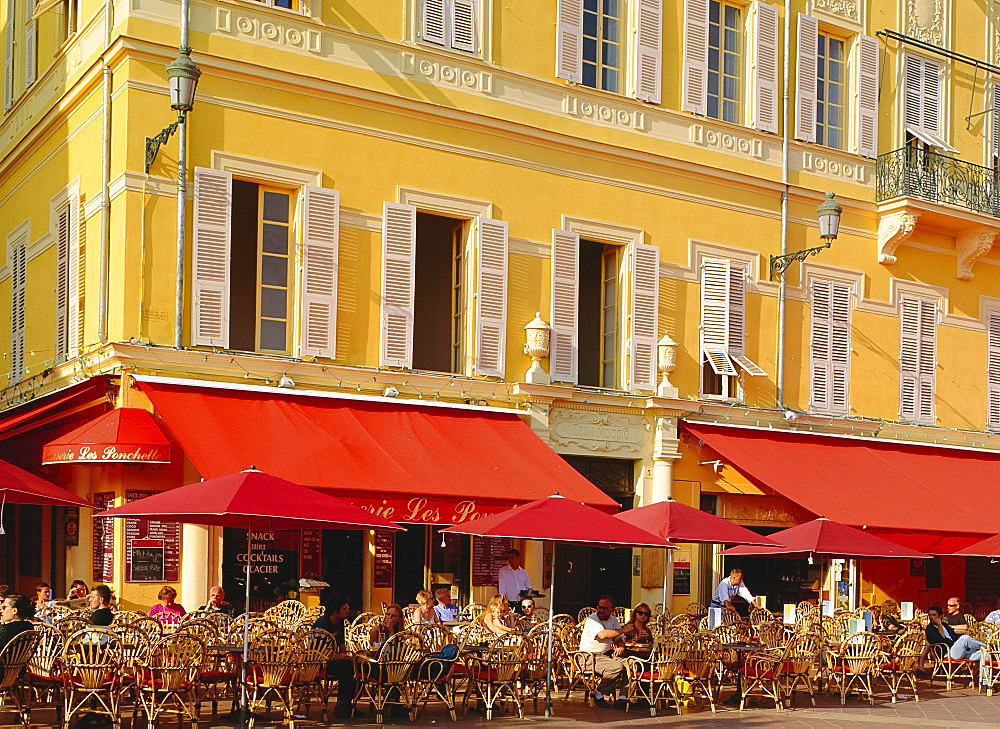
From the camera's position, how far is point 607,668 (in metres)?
13.5

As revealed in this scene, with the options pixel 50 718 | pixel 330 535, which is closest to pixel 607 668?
pixel 330 535

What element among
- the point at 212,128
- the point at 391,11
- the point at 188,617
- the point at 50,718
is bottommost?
the point at 50,718

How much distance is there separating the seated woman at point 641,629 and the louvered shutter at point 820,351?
287 inches

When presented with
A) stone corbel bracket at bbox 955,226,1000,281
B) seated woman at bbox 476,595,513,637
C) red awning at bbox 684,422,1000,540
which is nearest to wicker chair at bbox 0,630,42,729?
seated woman at bbox 476,595,513,637

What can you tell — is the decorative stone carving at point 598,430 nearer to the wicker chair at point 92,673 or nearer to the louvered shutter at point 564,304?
the louvered shutter at point 564,304

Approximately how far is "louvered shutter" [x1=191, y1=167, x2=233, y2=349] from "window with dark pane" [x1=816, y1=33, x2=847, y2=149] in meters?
10.1

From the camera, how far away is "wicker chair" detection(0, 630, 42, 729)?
35.3ft

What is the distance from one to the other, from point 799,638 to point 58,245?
10.3 m

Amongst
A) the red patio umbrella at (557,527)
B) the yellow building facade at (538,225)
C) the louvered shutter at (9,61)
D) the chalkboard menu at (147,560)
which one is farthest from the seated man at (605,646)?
the louvered shutter at (9,61)

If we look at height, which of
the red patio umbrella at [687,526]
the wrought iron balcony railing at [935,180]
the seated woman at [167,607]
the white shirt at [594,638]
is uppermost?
the wrought iron balcony railing at [935,180]

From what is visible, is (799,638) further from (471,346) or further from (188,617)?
(188,617)

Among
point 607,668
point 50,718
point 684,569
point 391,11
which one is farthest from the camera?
point 684,569

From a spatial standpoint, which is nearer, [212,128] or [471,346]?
[212,128]

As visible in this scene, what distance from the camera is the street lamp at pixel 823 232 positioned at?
63.0ft
